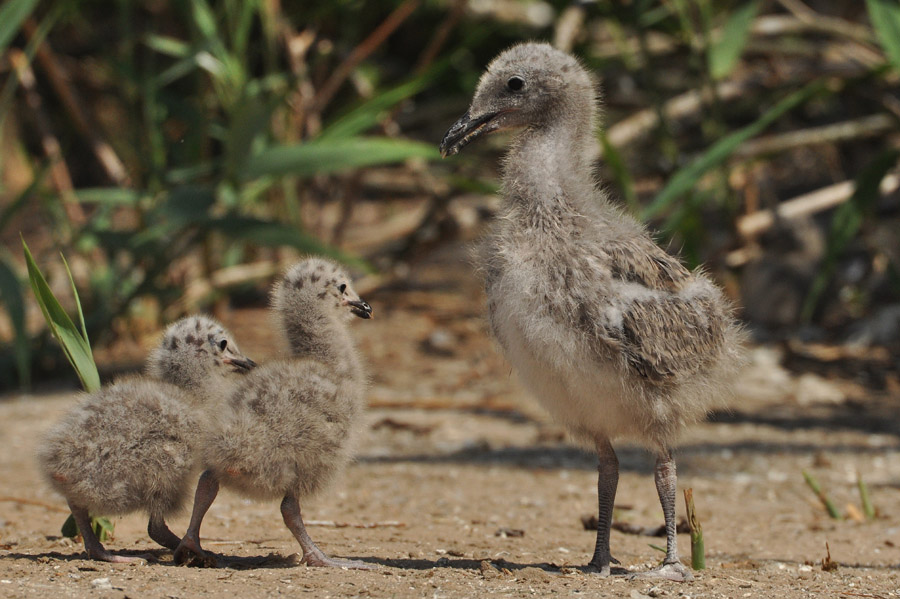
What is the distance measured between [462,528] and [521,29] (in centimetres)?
554

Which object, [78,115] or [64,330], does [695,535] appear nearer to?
[64,330]

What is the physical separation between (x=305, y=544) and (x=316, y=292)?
91 cm

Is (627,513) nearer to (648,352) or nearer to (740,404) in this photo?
(648,352)

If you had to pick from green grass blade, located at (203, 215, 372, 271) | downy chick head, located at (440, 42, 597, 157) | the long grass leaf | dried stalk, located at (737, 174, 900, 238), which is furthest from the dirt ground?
the long grass leaf

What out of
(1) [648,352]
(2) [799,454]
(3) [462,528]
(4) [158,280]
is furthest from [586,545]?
(4) [158,280]

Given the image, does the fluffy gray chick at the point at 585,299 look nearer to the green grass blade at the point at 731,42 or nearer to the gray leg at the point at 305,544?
the gray leg at the point at 305,544

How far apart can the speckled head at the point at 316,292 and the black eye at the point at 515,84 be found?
3.07 ft

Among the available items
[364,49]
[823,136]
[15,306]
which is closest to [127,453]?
[15,306]

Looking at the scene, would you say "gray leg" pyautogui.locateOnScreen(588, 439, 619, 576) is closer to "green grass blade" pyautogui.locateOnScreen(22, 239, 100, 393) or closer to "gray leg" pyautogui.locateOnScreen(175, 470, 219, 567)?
"gray leg" pyautogui.locateOnScreen(175, 470, 219, 567)

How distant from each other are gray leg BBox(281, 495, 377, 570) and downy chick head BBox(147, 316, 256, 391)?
54 centimetres

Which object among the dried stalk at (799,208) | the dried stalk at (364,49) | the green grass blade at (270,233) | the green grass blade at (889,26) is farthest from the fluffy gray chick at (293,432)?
the dried stalk at (799,208)

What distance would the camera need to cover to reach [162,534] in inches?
149

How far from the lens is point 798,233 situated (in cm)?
845

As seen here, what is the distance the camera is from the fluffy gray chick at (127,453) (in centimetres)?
349
